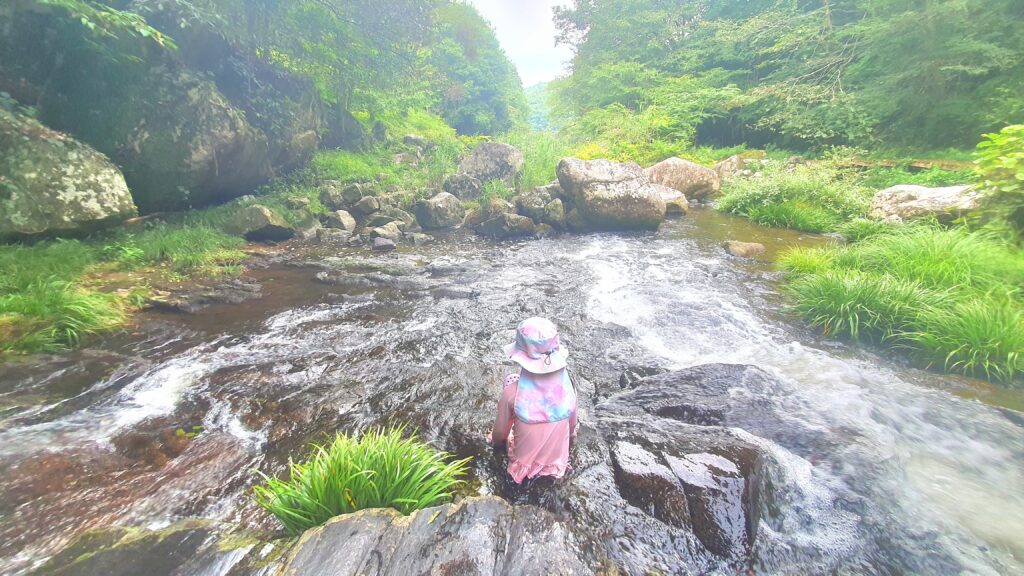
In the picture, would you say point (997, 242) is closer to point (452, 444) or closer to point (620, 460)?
point (620, 460)

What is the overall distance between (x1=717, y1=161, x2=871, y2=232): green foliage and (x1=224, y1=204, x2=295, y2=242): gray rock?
12.4 metres

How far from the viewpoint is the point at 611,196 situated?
36.2ft

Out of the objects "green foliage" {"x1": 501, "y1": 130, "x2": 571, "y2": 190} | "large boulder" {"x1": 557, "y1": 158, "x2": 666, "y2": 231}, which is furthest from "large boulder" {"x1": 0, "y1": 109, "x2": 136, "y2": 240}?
"green foliage" {"x1": 501, "y1": 130, "x2": 571, "y2": 190}

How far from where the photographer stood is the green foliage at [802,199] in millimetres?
9695

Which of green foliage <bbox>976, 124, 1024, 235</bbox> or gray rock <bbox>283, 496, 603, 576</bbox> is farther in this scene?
green foliage <bbox>976, 124, 1024, 235</bbox>

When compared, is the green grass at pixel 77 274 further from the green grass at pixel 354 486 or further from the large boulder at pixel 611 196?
the large boulder at pixel 611 196

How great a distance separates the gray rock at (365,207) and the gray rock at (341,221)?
0.73 metres

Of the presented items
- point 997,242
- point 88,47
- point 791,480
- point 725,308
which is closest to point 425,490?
point 791,480

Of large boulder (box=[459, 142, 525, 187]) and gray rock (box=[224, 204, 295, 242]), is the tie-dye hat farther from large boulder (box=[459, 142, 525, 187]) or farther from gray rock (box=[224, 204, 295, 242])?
large boulder (box=[459, 142, 525, 187])

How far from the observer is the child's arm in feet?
8.82

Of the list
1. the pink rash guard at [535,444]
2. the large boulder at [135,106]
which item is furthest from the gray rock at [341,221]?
the pink rash guard at [535,444]

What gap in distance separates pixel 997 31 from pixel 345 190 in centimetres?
1876

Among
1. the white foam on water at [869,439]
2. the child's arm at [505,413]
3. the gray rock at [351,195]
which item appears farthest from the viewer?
the gray rock at [351,195]

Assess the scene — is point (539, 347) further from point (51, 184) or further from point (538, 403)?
point (51, 184)
